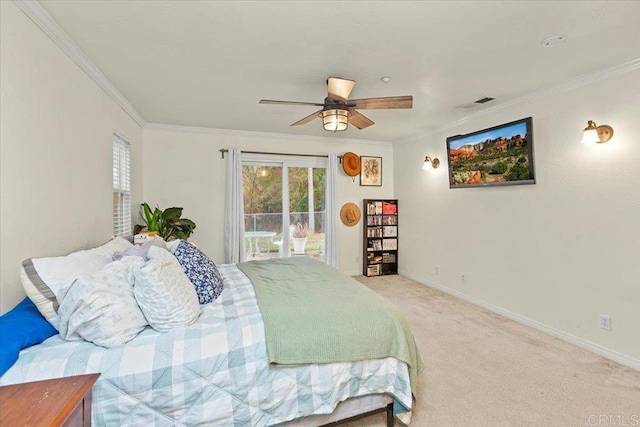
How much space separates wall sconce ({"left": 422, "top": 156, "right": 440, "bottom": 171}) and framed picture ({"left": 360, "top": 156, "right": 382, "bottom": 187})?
1014 millimetres

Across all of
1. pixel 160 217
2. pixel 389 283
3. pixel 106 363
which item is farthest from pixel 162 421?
pixel 389 283

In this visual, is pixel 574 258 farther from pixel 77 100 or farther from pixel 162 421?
pixel 77 100

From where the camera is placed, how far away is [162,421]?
56.1 inches

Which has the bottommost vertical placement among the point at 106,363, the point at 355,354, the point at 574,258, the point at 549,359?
the point at 549,359

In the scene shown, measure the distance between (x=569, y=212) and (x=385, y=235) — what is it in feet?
9.79

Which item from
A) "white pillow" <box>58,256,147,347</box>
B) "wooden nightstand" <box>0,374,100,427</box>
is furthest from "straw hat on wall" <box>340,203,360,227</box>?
"wooden nightstand" <box>0,374,100,427</box>

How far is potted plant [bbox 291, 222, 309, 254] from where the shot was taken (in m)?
5.26

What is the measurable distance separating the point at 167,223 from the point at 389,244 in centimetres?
376

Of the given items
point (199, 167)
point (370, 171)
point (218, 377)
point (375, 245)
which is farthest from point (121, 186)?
point (375, 245)

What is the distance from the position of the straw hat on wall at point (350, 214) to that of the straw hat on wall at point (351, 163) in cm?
58

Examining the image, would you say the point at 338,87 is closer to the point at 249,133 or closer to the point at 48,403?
the point at 249,133

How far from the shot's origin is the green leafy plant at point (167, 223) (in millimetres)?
3625

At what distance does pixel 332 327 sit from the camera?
67.9 inches

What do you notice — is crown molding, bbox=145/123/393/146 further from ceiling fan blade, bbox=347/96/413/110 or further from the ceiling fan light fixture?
ceiling fan blade, bbox=347/96/413/110
